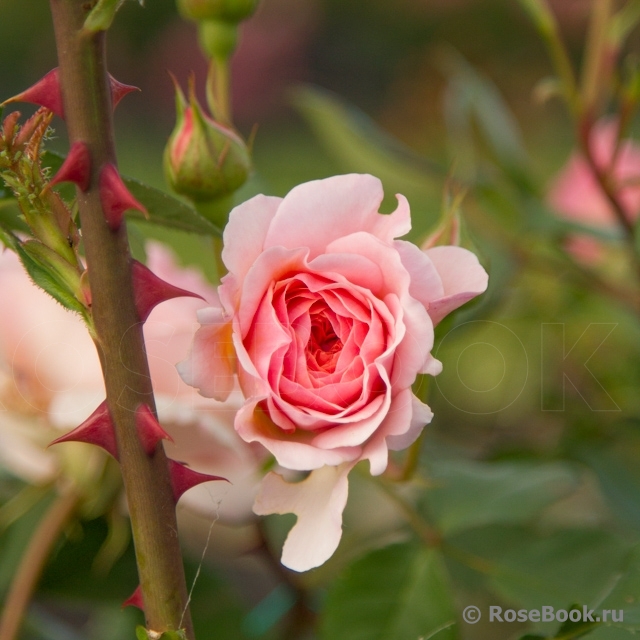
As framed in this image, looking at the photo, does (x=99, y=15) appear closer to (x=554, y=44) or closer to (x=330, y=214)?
(x=330, y=214)

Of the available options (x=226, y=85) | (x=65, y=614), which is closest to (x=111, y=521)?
(x=226, y=85)

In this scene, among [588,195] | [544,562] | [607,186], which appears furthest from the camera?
[588,195]

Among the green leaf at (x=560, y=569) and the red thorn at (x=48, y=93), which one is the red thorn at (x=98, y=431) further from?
the green leaf at (x=560, y=569)

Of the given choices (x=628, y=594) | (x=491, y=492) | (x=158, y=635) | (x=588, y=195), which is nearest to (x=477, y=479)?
(x=491, y=492)

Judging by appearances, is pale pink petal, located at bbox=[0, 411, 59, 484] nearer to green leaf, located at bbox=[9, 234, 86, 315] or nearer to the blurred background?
the blurred background

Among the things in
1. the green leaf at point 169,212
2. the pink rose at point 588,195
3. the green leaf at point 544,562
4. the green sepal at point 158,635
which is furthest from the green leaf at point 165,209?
the pink rose at point 588,195

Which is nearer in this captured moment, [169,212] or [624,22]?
[169,212]

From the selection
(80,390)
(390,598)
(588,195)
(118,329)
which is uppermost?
(118,329)
